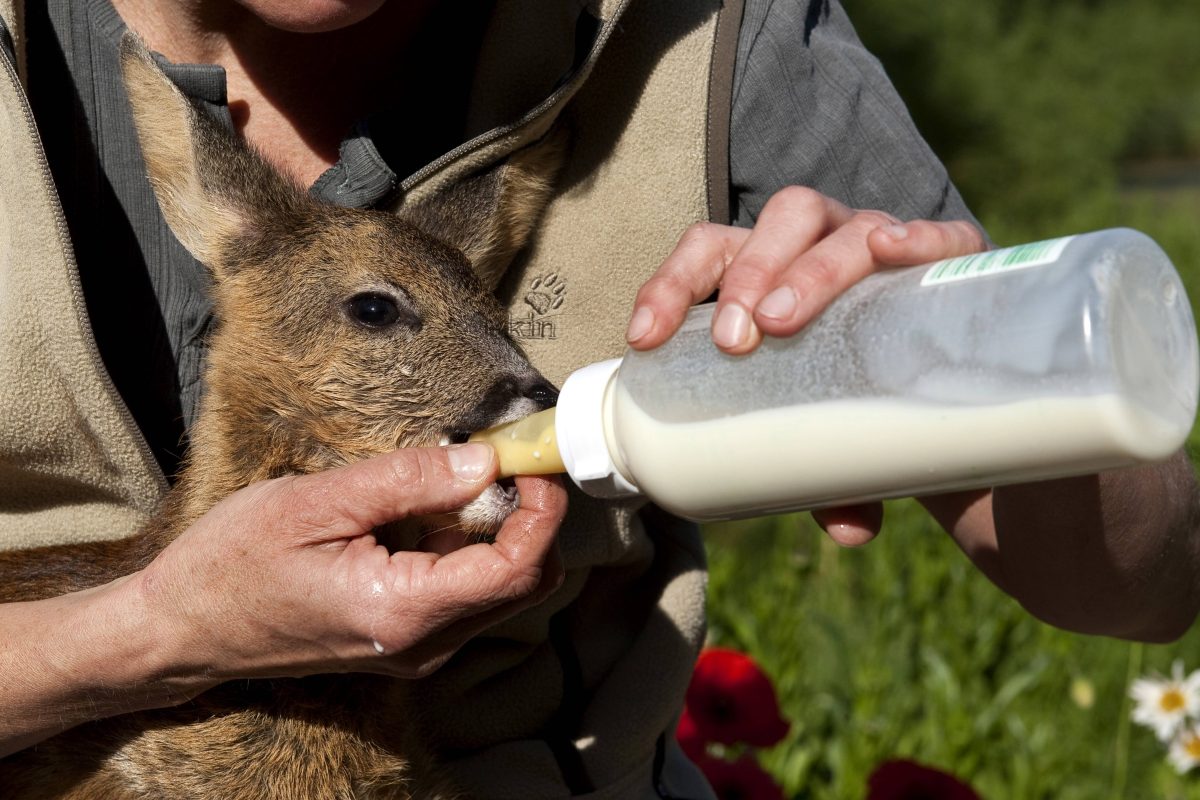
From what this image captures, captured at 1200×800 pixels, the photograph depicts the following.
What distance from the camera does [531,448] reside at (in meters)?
1.66

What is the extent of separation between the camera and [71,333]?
186 cm

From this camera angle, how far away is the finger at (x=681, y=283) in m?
1.52

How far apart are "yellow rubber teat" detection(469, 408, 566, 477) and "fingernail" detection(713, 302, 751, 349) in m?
0.26

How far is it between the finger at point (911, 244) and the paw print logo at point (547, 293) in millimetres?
783

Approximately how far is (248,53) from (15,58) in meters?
0.45

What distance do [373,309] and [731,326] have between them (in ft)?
2.79

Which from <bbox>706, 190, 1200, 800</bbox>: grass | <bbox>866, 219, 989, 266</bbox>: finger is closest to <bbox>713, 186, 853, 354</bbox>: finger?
<bbox>866, 219, 989, 266</bbox>: finger

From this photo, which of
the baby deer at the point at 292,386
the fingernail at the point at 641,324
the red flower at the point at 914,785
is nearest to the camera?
the fingernail at the point at 641,324

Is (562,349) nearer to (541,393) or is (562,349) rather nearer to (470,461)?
(541,393)

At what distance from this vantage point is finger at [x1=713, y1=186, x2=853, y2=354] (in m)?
1.43

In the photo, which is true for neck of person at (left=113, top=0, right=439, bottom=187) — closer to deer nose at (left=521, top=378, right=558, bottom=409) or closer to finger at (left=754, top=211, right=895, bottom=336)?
deer nose at (left=521, top=378, right=558, bottom=409)

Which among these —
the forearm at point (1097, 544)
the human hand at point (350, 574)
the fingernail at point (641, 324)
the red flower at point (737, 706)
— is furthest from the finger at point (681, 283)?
the red flower at point (737, 706)

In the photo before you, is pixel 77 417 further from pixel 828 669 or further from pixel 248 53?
pixel 828 669

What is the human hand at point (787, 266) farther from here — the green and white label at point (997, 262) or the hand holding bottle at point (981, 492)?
the green and white label at point (997, 262)
